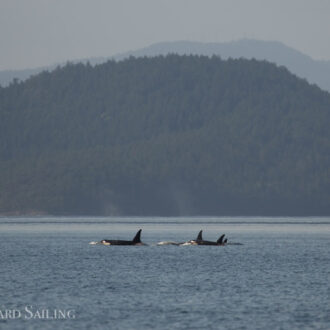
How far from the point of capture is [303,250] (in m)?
120

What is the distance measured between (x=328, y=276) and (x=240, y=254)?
29229mm

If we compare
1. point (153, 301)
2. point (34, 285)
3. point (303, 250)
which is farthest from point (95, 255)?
point (153, 301)

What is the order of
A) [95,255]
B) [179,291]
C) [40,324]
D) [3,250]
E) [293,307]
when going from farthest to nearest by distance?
[3,250], [95,255], [179,291], [293,307], [40,324]

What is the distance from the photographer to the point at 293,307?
200ft

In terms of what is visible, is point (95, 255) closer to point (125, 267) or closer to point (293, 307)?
point (125, 267)

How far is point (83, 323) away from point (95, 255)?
52483 mm

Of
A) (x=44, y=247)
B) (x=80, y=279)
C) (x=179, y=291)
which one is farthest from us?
(x=44, y=247)

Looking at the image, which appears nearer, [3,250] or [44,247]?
[3,250]

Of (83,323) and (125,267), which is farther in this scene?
(125,267)

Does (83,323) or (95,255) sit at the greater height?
(95,255)

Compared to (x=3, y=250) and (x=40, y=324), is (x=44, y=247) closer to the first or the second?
(x=3, y=250)

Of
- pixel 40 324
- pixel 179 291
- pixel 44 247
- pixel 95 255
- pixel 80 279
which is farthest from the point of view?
pixel 44 247

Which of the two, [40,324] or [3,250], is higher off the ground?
[3,250]

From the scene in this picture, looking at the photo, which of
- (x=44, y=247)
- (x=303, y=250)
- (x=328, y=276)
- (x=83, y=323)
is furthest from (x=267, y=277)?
(x=44, y=247)
